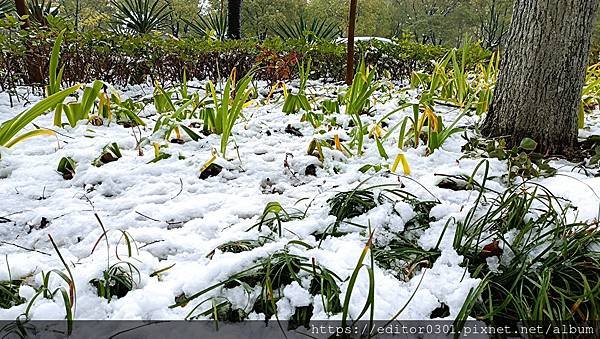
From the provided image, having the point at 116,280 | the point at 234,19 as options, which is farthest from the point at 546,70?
the point at 234,19

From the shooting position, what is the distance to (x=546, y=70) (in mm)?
1974

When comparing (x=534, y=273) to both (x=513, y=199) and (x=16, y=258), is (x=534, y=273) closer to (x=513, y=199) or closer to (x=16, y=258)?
(x=513, y=199)

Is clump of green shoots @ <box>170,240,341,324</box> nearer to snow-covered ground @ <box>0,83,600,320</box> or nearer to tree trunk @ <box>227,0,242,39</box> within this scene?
snow-covered ground @ <box>0,83,600,320</box>

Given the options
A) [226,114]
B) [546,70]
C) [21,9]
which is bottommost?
[226,114]

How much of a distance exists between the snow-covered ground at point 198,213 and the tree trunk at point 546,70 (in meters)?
0.22

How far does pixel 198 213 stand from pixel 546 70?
1681 mm

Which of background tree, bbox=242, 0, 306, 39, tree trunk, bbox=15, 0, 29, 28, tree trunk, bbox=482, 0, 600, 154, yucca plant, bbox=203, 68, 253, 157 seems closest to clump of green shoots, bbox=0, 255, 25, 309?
yucca plant, bbox=203, 68, 253, 157

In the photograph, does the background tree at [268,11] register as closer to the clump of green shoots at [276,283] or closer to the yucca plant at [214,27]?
the yucca plant at [214,27]

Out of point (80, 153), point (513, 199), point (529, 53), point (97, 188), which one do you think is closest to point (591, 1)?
point (529, 53)

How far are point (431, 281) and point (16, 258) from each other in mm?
1194

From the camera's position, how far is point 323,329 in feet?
3.44

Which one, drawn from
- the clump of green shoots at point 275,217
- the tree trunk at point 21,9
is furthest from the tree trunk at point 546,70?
the tree trunk at point 21,9

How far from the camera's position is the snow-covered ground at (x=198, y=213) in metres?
1.13

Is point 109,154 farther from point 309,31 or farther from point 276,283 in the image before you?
point 309,31
